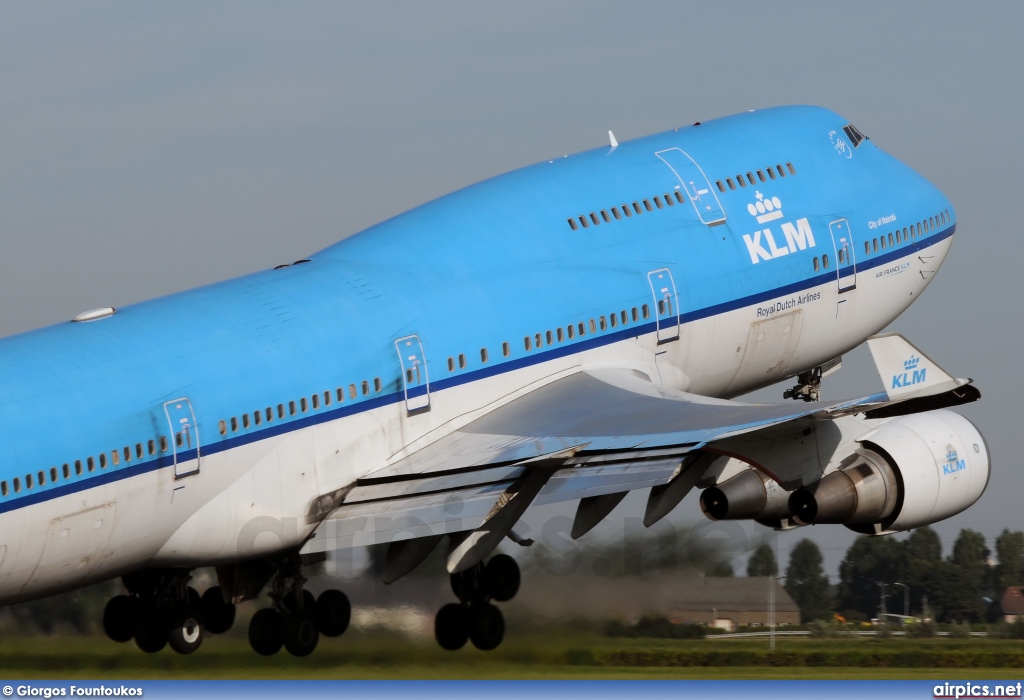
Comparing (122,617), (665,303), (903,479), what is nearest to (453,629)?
(122,617)

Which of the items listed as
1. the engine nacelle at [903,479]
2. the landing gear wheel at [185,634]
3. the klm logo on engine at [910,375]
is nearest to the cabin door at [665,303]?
the engine nacelle at [903,479]

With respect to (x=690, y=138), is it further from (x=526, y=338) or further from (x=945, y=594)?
(x=945, y=594)

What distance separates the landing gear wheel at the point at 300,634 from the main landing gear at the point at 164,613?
48.0 inches

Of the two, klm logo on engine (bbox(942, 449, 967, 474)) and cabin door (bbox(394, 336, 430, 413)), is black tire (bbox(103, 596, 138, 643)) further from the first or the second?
klm logo on engine (bbox(942, 449, 967, 474))

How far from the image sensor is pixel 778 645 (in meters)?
30.5

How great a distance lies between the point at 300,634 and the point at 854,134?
12.3 meters

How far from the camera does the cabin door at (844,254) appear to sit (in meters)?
28.8

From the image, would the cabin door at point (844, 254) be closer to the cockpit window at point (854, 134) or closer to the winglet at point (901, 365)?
the cockpit window at point (854, 134)

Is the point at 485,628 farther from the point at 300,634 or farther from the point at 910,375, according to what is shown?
the point at 910,375

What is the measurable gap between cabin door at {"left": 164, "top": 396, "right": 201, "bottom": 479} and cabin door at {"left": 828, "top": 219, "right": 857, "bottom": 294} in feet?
37.4

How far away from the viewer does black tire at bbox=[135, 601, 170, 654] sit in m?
26.0

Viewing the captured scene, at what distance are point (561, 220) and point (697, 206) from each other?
2300mm

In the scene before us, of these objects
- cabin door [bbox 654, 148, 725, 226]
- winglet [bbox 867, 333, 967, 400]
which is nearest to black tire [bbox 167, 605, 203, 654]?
cabin door [bbox 654, 148, 725, 226]

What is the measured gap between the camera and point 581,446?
22984 mm
